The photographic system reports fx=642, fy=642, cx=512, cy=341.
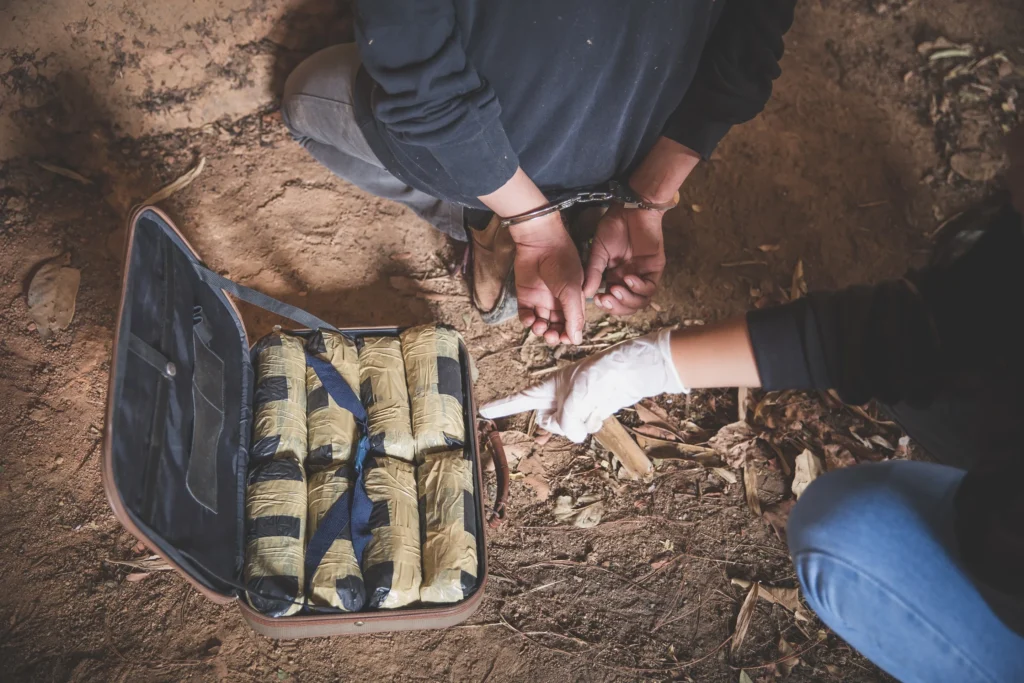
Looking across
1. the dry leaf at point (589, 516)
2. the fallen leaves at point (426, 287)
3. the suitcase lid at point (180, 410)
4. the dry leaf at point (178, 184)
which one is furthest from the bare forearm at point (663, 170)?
the dry leaf at point (178, 184)

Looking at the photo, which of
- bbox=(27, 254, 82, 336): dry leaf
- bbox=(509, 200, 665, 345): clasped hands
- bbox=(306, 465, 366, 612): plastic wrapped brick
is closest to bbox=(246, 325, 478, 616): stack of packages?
bbox=(306, 465, 366, 612): plastic wrapped brick

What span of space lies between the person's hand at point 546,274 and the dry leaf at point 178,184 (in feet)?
3.71

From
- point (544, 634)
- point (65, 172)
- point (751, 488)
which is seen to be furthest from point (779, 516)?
point (65, 172)

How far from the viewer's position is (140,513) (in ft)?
3.74

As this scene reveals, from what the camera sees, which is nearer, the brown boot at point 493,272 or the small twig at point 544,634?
the small twig at point 544,634

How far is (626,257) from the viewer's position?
1.91m

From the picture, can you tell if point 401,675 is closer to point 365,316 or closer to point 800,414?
point 365,316

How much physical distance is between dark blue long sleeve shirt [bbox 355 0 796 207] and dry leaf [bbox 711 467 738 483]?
2.96ft

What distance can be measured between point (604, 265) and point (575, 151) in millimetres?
337

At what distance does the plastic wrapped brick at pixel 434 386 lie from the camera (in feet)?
5.19

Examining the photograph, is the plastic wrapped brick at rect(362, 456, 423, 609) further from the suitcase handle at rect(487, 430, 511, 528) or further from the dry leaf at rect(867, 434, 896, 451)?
the dry leaf at rect(867, 434, 896, 451)

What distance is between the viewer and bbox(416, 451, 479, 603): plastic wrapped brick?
1.38 metres

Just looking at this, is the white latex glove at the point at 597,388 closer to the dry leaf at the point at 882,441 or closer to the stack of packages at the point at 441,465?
the stack of packages at the point at 441,465

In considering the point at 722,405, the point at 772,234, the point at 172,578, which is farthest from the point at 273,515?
the point at 772,234
